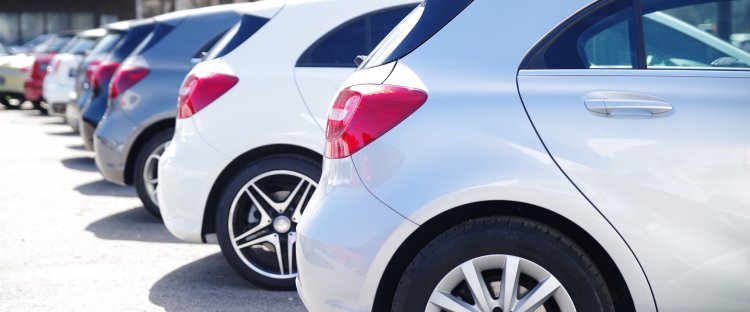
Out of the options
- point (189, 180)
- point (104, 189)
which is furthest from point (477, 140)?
point (104, 189)

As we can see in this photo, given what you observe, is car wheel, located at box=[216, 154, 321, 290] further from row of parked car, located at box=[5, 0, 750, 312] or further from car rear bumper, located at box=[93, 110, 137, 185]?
car rear bumper, located at box=[93, 110, 137, 185]

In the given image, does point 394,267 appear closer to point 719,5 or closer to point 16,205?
point 719,5

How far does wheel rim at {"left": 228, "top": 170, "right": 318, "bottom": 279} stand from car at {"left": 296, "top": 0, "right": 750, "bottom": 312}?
1933 mm

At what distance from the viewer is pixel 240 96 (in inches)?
221

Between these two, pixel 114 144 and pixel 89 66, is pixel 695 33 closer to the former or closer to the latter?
pixel 114 144

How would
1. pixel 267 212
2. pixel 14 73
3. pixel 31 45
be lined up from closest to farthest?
pixel 267 212 → pixel 14 73 → pixel 31 45

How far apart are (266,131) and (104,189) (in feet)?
15.6

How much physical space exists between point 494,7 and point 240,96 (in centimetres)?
228

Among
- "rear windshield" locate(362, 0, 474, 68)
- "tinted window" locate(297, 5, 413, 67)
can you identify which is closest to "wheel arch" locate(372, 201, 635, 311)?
"rear windshield" locate(362, 0, 474, 68)

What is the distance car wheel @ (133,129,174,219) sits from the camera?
7.91m

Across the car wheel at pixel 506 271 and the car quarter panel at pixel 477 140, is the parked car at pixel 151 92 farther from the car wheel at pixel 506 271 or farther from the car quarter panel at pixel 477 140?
the car wheel at pixel 506 271

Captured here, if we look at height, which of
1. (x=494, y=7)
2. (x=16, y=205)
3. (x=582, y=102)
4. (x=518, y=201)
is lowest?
(x=16, y=205)

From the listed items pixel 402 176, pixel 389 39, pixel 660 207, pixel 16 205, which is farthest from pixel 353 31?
→ pixel 16 205

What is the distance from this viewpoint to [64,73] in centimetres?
1564
